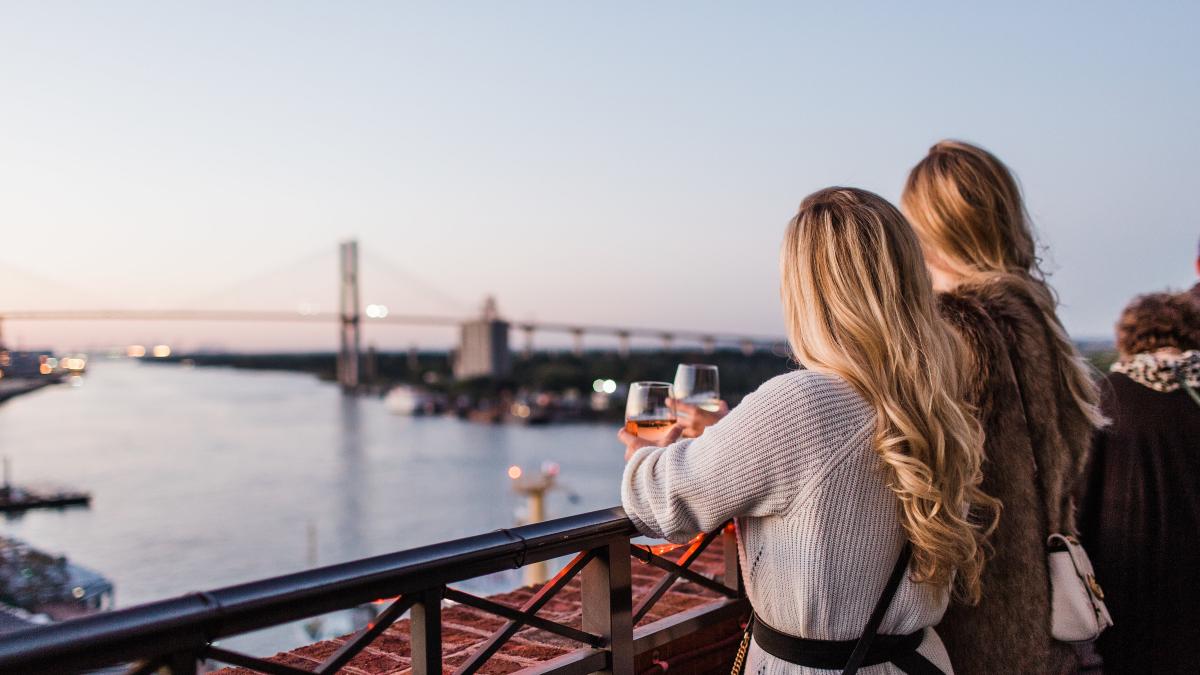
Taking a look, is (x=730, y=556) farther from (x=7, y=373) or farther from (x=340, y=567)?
(x=7, y=373)

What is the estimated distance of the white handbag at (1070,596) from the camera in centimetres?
138

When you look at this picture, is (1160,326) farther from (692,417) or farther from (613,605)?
(613,605)

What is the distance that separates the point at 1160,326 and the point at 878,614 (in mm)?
1214

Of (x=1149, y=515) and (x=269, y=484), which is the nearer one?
(x=1149, y=515)

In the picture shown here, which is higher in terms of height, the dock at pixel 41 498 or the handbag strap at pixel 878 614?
the handbag strap at pixel 878 614

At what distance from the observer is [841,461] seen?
3.30ft

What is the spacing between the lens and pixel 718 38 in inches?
480

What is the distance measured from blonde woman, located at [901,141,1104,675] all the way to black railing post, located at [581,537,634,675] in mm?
497

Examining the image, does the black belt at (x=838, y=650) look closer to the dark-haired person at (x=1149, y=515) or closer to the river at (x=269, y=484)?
the dark-haired person at (x=1149, y=515)

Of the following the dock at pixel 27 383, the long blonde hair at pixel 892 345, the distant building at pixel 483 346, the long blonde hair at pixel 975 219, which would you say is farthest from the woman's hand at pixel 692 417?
the distant building at pixel 483 346

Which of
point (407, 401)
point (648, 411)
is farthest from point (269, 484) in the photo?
point (648, 411)

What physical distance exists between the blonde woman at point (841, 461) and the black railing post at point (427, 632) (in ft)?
0.85

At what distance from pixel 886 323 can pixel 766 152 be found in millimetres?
19347

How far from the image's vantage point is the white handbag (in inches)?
54.1
